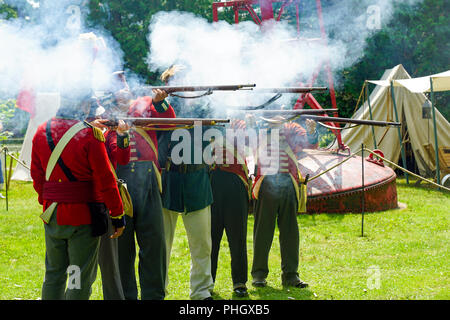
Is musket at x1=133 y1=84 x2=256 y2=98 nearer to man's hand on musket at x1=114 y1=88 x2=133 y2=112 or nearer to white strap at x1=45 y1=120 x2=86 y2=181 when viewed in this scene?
man's hand on musket at x1=114 y1=88 x2=133 y2=112

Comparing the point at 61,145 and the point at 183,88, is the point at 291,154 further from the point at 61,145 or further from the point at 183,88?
the point at 61,145

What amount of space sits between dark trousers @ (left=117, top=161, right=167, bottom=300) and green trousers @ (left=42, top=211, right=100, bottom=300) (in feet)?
2.00

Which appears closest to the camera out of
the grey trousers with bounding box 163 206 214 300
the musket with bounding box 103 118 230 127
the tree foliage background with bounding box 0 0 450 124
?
the musket with bounding box 103 118 230 127

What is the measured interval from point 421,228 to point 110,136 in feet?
14.9

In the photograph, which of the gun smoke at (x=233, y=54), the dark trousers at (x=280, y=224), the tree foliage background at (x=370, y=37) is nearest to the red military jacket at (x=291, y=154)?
the dark trousers at (x=280, y=224)

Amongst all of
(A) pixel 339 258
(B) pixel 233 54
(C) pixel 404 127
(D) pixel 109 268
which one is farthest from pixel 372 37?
(D) pixel 109 268

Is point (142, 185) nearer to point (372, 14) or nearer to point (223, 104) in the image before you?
point (223, 104)

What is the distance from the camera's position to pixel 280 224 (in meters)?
4.34

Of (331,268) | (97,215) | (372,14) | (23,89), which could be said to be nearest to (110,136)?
(97,215)

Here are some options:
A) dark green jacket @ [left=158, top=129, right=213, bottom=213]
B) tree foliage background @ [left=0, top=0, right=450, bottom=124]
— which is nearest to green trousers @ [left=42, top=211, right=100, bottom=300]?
dark green jacket @ [left=158, top=129, right=213, bottom=213]

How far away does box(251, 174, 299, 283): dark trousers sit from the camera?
4.28 meters

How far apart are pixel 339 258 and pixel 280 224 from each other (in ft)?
3.92

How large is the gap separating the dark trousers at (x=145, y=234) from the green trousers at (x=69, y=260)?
0.61 meters
